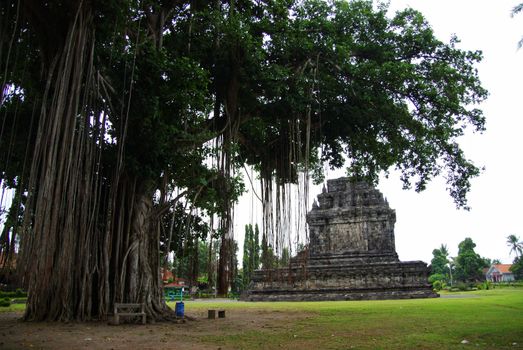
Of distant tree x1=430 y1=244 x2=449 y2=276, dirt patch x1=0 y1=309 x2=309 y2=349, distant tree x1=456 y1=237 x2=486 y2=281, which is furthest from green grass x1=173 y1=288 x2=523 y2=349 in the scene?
distant tree x1=430 y1=244 x2=449 y2=276

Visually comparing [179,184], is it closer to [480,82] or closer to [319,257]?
[480,82]

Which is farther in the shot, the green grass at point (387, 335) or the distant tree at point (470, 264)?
the distant tree at point (470, 264)

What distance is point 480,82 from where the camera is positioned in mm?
10094

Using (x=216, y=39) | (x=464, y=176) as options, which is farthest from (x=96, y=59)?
(x=464, y=176)

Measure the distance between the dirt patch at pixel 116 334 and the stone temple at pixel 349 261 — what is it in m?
10.0

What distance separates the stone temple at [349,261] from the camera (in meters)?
18.8

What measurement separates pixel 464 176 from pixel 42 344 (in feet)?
29.4

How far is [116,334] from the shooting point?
5.85m

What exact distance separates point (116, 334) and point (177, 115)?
12.2 feet

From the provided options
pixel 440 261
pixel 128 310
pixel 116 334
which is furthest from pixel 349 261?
pixel 440 261

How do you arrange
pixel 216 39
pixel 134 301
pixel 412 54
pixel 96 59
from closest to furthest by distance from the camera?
pixel 96 59
pixel 134 301
pixel 216 39
pixel 412 54

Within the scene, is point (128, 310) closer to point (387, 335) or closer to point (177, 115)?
point (177, 115)

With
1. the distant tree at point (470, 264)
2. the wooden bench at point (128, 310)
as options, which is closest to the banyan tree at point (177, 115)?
the wooden bench at point (128, 310)

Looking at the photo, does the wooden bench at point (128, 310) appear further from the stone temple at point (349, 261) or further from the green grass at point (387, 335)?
the stone temple at point (349, 261)
